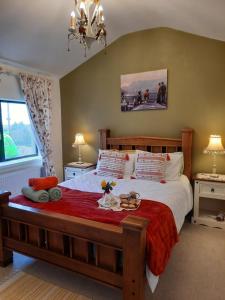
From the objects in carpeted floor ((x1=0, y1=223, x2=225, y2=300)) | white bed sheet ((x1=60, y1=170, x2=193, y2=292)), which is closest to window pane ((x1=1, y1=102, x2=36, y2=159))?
white bed sheet ((x1=60, y1=170, x2=193, y2=292))

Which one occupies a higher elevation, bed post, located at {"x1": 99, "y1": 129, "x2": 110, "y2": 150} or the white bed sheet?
bed post, located at {"x1": 99, "y1": 129, "x2": 110, "y2": 150}

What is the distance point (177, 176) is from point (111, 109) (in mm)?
1584

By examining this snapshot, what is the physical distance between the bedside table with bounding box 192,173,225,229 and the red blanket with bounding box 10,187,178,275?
1049 millimetres

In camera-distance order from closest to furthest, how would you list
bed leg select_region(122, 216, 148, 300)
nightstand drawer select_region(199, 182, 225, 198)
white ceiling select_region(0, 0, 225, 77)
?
bed leg select_region(122, 216, 148, 300)
white ceiling select_region(0, 0, 225, 77)
nightstand drawer select_region(199, 182, 225, 198)

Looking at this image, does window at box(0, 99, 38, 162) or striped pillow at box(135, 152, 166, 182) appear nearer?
striped pillow at box(135, 152, 166, 182)

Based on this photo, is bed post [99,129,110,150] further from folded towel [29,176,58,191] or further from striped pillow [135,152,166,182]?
folded towel [29,176,58,191]

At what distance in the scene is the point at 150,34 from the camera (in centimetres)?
340

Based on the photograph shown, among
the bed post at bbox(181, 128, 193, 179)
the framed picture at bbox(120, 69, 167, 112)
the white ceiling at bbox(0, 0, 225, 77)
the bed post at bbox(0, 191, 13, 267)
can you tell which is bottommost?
the bed post at bbox(0, 191, 13, 267)

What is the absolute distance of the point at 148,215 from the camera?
1874mm

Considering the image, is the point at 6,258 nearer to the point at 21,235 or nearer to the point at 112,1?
the point at 21,235

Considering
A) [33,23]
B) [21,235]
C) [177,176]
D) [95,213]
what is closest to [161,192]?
[177,176]

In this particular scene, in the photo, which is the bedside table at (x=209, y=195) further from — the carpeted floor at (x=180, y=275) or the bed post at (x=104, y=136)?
the bed post at (x=104, y=136)

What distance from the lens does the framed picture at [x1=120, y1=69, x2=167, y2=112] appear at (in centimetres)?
339

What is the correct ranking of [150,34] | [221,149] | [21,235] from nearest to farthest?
[21,235] < [221,149] < [150,34]
